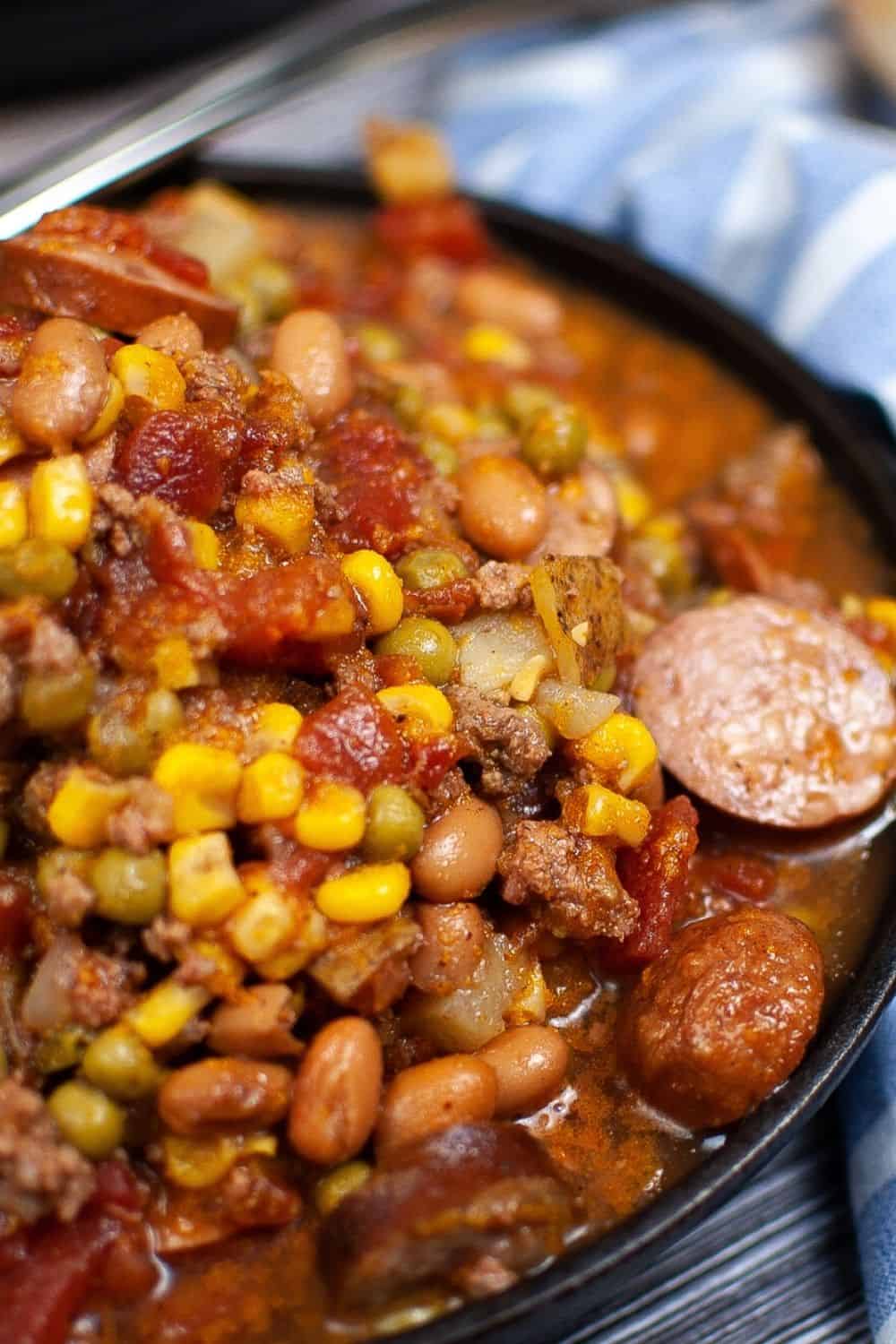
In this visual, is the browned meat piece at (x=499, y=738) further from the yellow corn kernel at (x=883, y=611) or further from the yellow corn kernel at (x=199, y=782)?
the yellow corn kernel at (x=883, y=611)

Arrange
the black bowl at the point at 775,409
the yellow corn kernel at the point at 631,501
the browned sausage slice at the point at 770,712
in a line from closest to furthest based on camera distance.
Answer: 1. the black bowl at the point at 775,409
2. the browned sausage slice at the point at 770,712
3. the yellow corn kernel at the point at 631,501

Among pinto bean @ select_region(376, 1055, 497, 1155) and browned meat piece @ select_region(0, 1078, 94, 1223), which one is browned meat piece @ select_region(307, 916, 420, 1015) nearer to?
pinto bean @ select_region(376, 1055, 497, 1155)

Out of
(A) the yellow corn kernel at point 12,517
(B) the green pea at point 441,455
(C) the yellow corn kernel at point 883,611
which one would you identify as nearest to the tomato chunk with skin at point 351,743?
(A) the yellow corn kernel at point 12,517

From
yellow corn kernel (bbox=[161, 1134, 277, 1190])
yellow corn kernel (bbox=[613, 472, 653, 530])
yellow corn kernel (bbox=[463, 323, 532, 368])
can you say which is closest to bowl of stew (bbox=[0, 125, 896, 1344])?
yellow corn kernel (bbox=[161, 1134, 277, 1190])

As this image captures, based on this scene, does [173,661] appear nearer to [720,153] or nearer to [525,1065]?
[525,1065]

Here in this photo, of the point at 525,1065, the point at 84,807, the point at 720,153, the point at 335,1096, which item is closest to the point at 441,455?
the point at 84,807
